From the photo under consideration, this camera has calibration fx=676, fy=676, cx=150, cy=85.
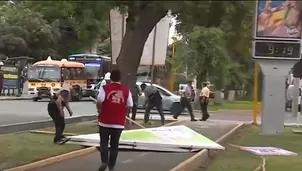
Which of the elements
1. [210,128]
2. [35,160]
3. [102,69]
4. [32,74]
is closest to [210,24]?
[35,160]

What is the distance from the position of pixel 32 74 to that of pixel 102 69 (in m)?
6.47

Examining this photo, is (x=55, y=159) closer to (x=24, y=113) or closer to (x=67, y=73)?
(x=24, y=113)

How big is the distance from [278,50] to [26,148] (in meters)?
10.5

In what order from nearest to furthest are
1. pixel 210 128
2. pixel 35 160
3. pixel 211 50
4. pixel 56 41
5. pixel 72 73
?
pixel 35 160
pixel 210 128
pixel 211 50
pixel 72 73
pixel 56 41

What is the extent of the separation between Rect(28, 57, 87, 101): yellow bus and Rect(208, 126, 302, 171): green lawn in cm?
2283

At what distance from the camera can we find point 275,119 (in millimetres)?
23156

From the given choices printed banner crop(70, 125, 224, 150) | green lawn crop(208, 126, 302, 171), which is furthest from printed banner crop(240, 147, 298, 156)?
printed banner crop(70, 125, 224, 150)

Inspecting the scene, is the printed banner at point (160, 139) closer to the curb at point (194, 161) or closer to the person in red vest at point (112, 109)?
the curb at point (194, 161)

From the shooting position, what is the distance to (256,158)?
50.4ft

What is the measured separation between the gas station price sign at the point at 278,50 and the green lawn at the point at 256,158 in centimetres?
265

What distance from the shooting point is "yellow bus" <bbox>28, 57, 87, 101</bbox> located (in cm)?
4297

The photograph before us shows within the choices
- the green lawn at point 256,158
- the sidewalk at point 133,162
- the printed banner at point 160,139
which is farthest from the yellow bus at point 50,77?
the sidewalk at point 133,162

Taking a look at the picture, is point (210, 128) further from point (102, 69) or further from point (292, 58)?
point (102, 69)

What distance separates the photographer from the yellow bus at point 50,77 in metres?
43.0
